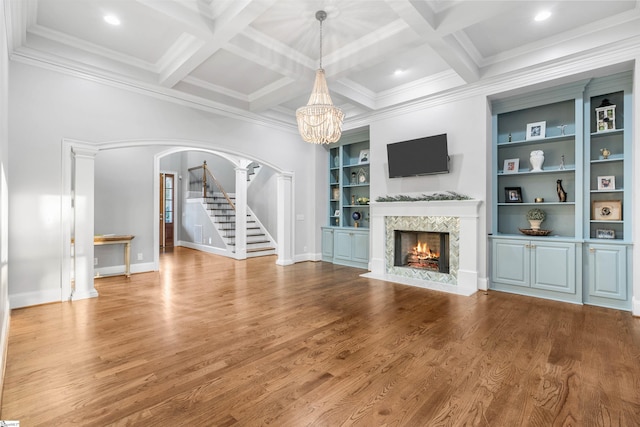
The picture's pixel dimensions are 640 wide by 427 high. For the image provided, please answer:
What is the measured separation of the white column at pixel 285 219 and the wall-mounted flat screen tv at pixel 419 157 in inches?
98.2

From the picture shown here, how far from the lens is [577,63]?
4145 millimetres

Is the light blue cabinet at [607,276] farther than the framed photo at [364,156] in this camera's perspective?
No

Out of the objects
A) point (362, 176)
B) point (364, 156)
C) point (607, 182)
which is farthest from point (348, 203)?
point (607, 182)

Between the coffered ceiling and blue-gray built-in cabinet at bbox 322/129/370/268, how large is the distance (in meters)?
2.22

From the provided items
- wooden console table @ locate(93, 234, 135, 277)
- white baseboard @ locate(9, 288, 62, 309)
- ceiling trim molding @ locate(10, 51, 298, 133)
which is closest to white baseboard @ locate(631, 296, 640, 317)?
ceiling trim molding @ locate(10, 51, 298, 133)

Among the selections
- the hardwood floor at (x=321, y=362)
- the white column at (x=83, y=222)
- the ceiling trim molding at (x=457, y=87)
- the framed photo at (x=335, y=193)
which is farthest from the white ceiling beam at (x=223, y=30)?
the framed photo at (x=335, y=193)

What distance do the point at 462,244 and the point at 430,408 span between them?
11.6 feet

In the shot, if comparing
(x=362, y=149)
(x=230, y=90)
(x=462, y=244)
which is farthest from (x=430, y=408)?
(x=362, y=149)

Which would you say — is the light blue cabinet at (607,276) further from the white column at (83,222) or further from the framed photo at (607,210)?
the white column at (83,222)

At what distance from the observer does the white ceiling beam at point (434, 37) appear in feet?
10.5

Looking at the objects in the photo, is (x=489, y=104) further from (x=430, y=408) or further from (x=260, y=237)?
(x=260, y=237)

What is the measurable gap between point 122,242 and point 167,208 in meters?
6.04

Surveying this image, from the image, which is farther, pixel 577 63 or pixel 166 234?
pixel 166 234

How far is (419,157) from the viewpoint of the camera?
5.57m
